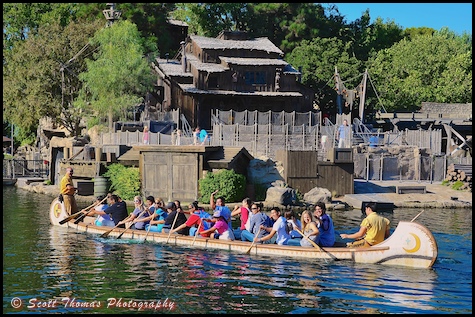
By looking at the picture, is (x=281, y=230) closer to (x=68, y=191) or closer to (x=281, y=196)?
(x=68, y=191)

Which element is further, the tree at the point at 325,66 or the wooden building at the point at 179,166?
the tree at the point at 325,66

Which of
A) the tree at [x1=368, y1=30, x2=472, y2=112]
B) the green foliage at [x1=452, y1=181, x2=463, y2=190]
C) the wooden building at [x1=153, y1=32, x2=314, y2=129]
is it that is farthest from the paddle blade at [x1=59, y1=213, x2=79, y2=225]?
the tree at [x1=368, y1=30, x2=472, y2=112]

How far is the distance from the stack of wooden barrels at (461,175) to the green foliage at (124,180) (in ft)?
61.2

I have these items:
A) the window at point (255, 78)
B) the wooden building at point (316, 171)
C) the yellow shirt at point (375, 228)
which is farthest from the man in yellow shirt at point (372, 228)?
the window at point (255, 78)

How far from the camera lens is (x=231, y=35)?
62.5 metres

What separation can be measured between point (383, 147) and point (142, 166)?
51.9ft

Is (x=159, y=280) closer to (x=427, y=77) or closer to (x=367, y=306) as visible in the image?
(x=367, y=306)

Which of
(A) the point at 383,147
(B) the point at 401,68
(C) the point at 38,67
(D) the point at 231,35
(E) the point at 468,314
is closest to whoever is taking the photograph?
(E) the point at 468,314

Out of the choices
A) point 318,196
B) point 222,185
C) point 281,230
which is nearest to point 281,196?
point 318,196

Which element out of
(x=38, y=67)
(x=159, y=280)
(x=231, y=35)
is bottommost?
(x=159, y=280)

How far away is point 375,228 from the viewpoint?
2014 centimetres

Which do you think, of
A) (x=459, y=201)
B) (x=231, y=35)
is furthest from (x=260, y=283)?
(x=231, y=35)

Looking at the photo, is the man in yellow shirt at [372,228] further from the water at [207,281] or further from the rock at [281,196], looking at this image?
the rock at [281,196]

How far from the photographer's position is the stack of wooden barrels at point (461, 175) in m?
39.9
